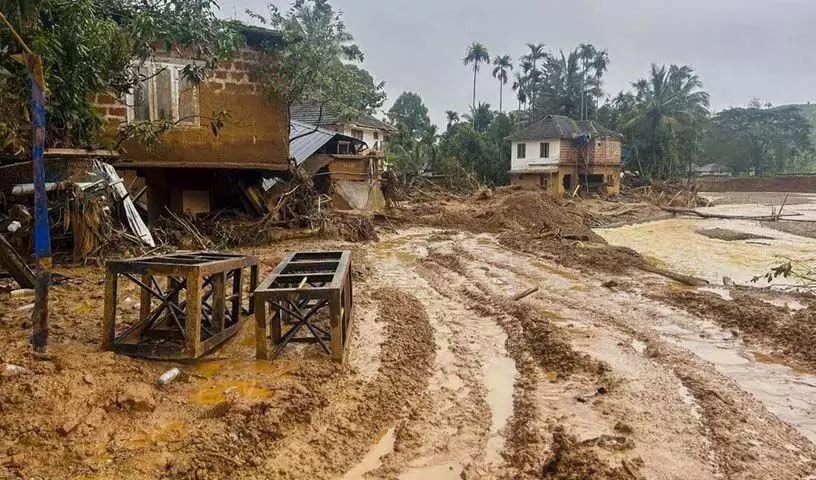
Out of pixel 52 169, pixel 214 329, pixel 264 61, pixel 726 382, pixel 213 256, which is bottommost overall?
pixel 726 382

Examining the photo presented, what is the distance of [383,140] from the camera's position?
140ft

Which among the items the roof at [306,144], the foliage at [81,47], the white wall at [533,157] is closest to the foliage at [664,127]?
the white wall at [533,157]

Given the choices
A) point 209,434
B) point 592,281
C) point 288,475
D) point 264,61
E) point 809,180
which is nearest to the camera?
point 288,475

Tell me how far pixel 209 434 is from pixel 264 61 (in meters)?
11.5

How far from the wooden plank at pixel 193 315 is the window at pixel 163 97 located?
8.47 metres

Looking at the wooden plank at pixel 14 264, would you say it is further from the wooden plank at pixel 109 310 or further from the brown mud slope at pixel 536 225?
the brown mud slope at pixel 536 225

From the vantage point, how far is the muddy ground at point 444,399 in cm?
389

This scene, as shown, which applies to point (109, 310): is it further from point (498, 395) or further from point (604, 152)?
point (604, 152)

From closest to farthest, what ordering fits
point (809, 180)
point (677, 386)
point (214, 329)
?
1. point (677, 386)
2. point (214, 329)
3. point (809, 180)

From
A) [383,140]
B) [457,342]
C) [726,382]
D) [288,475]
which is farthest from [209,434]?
[383,140]

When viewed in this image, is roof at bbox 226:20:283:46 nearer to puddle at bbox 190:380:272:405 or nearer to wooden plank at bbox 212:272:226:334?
wooden plank at bbox 212:272:226:334

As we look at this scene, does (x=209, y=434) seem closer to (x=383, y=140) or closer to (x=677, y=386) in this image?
(x=677, y=386)

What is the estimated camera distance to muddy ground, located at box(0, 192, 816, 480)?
3.89 meters

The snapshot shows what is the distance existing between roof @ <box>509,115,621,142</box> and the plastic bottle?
125 ft
